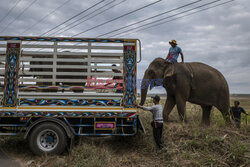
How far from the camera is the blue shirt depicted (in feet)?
22.2

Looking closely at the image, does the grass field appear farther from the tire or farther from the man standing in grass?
the man standing in grass

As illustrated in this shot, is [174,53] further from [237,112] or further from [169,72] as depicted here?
[237,112]

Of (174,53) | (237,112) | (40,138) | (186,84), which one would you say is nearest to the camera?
(40,138)

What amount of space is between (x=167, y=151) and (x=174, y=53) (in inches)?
138

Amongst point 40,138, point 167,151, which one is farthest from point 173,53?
point 40,138

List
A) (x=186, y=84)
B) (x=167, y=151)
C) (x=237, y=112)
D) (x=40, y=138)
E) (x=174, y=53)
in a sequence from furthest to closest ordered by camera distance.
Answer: (x=174, y=53) < (x=237, y=112) < (x=186, y=84) < (x=40, y=138) < (x=167, y=151)

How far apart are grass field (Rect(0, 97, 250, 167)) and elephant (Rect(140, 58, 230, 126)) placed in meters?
1.27

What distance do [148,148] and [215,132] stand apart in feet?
6.19

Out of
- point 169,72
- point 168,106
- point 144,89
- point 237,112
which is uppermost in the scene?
point 169,72

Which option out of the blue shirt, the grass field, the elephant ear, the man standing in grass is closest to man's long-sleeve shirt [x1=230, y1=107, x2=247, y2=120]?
the man standing in grass

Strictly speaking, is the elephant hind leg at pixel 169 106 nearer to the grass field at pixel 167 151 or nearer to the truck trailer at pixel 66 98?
the grass field at pixel 167 151

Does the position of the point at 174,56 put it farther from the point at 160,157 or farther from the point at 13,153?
the point at 13,153

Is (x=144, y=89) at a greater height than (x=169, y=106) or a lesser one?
greater

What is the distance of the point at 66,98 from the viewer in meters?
4.84
